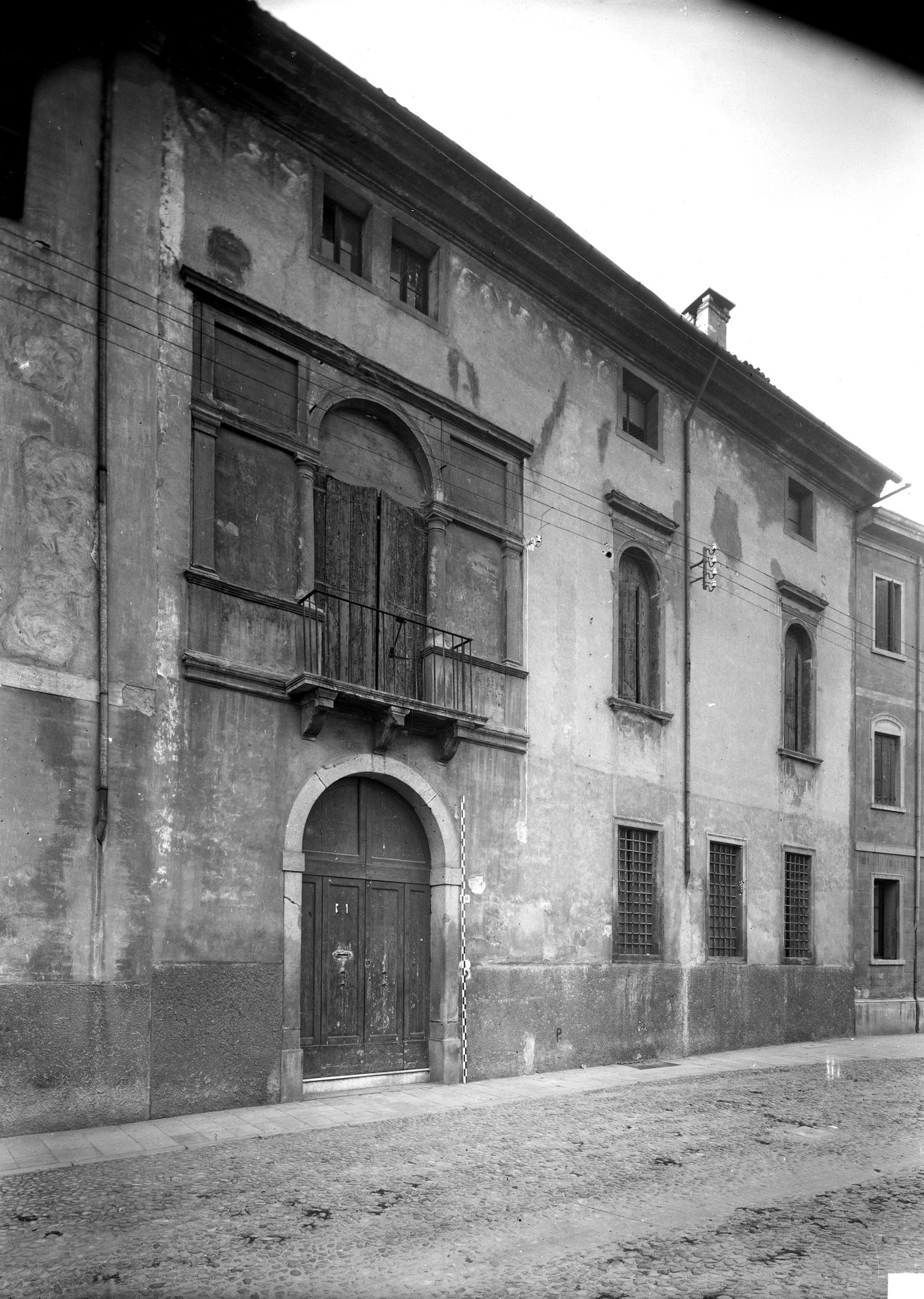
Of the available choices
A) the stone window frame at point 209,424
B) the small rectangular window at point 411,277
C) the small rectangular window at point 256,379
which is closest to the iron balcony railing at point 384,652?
the stone window frame at point 209,424

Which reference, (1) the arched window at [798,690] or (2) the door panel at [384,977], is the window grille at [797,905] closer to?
(1) the arched window at [798,690]

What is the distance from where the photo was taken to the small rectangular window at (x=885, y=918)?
2097 cm

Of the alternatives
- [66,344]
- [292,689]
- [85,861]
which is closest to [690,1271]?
[85,861]

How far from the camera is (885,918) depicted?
2133 centimetres

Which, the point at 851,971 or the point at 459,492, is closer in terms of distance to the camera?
the point at 459,492

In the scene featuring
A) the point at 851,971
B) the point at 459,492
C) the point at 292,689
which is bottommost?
the point at 851,971

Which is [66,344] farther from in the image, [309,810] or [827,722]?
[827,722]

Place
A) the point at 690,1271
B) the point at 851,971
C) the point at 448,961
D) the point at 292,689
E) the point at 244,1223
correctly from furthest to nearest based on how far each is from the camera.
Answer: the point at 851,971 < the point at 448,961 < the point at 292,689 < the point at 244,1223 < the point at 690,1271

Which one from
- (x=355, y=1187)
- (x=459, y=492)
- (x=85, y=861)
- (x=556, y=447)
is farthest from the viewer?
(x=556, y=447)

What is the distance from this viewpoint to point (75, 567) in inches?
381

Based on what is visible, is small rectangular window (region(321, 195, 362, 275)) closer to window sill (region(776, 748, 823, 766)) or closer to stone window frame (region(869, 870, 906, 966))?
window sill (region(776, 748, 823, 766))

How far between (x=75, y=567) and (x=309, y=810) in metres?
3.49

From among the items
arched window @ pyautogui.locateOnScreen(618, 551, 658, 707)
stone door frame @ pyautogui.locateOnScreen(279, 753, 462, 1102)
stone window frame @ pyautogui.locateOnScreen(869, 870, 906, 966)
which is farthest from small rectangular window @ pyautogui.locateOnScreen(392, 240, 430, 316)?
stone window frame @ pyautogui.locateOnScreen(869, 870, 906, 966)

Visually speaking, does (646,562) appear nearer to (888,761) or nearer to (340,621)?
(340,621)
